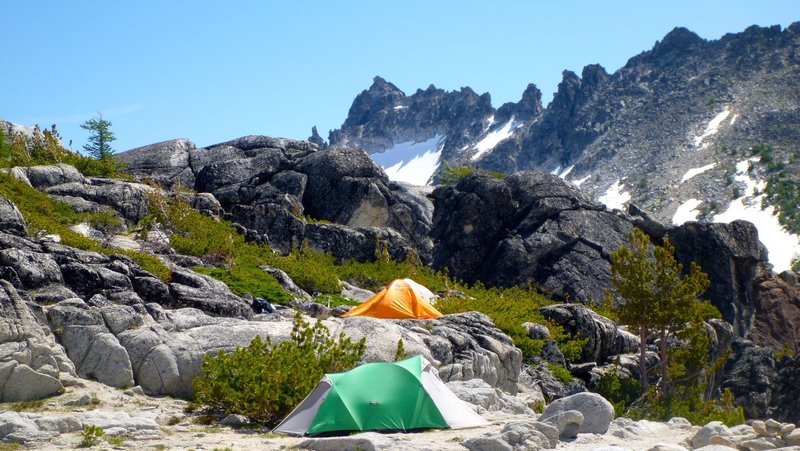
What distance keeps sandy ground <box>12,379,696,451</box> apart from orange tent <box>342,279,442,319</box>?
10.7 meters

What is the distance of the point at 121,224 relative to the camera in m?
36.0

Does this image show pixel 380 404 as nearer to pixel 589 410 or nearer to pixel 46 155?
pixel 589 410

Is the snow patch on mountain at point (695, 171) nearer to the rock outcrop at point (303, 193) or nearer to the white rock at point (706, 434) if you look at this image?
the rock outcrop at point (303, 193)

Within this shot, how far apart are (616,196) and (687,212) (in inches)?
837

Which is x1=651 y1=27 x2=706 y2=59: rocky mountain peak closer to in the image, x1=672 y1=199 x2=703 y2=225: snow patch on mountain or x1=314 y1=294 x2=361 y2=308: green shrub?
x1=672 y1=199 x2=703 y2=225: snow patch on mountain

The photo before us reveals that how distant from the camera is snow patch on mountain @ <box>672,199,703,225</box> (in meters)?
122

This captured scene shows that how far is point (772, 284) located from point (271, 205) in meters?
26.3

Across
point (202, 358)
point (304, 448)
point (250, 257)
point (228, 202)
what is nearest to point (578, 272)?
point (250, 257)

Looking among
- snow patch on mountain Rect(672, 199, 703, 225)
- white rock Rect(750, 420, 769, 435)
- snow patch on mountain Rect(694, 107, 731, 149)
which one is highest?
snow patch on mountain Rect(694, 107, 731, 149)

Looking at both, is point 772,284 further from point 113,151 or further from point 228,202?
point 113,151

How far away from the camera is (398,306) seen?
29594 mm

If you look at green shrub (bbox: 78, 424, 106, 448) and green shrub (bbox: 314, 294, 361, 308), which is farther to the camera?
green shrub (bbox: 314, 294, 361, 308)

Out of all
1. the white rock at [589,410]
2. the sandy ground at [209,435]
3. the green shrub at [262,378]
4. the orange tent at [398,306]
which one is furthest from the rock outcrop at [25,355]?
the orange tent at [398,306]

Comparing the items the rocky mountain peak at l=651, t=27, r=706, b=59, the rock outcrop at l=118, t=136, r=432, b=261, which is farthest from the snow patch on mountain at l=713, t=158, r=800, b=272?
the rock outcrop at l=118, t=136, r=432, b=261
